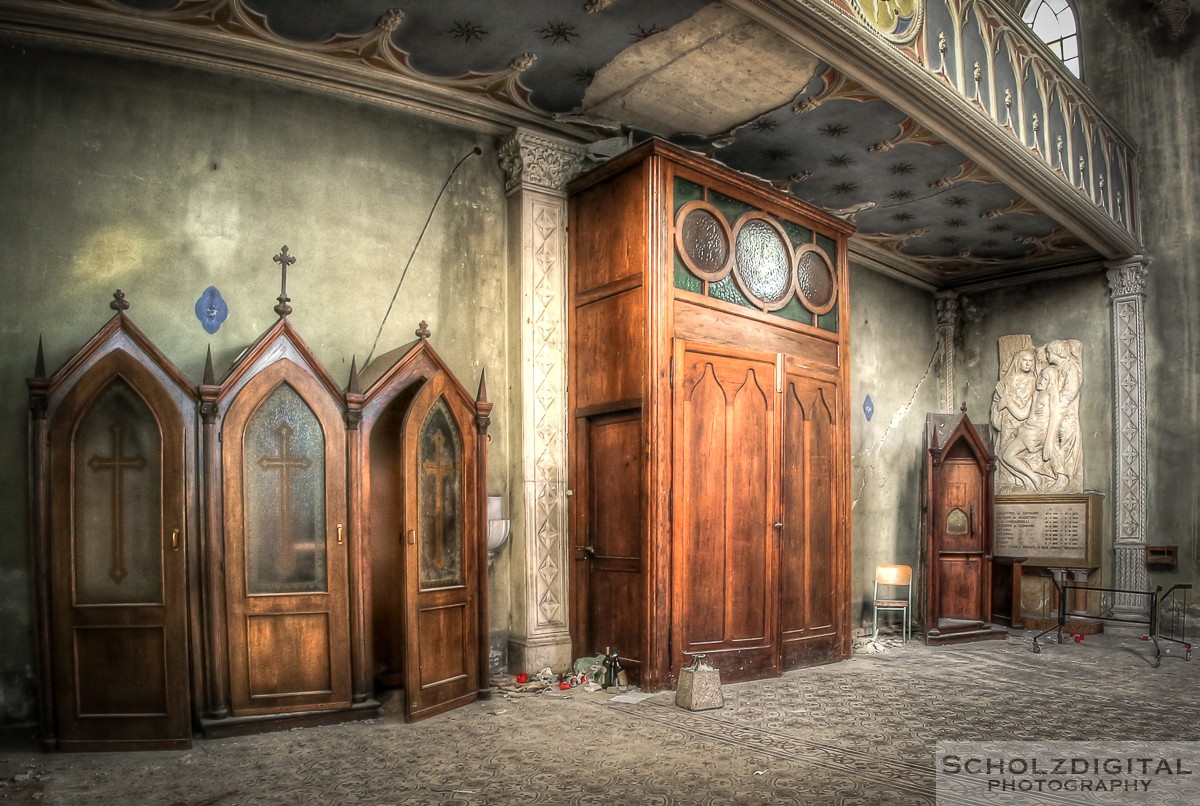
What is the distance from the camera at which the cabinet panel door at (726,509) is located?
5.80 metres

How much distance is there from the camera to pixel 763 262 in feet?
21.6

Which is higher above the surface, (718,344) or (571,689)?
(718,344)

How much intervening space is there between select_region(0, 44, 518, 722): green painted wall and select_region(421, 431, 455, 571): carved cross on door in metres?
0.81

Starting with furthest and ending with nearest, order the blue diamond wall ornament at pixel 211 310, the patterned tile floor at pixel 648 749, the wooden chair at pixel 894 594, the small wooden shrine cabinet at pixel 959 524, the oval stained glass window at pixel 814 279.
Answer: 1. the small wooden shrine cabinet at pixel 959 524
2. the wooden chair at pixel 894 594
3. the oval stained glass window at pixel 814 279
4. the blue diamond wall ornament at pixel 211 310
5. the patterned tile floor at pixel 648 749

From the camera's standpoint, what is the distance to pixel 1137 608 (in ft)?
27.7

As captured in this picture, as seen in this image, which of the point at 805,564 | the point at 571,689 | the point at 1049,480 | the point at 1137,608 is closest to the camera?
the point at 571,689

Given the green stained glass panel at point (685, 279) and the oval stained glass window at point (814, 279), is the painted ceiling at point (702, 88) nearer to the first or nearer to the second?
the oval stained glass window at point (814, 279)

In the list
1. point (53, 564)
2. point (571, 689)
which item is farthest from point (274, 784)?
point (571, 689)

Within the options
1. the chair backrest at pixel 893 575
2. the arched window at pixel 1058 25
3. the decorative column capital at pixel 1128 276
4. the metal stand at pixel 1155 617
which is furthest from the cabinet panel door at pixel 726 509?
the arched window at pixel 1058 25

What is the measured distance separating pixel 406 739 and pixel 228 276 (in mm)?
2839

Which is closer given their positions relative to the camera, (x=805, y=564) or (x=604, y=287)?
(x=604, y=287)

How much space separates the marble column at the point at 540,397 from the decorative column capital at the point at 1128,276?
604cm

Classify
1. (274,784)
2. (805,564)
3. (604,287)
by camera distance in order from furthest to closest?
(805,564), (604,287), (274,784)

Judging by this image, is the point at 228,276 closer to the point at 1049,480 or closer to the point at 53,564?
the point at 53,564
